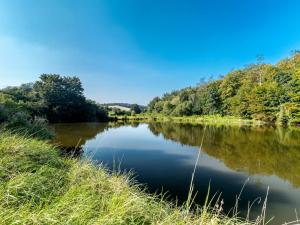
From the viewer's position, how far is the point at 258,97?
109 ft

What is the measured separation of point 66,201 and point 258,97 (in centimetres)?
3475

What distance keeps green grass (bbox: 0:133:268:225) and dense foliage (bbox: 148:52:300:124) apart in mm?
28571

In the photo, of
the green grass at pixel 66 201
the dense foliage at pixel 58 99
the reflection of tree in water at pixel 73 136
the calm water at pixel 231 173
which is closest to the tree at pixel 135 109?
the dense foliage at pixel 58 99

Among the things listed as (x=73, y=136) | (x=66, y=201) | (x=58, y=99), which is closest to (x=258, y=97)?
(x=73, y=136)

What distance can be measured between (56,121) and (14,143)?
114 feet

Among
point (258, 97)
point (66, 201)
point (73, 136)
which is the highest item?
point (258, 97)

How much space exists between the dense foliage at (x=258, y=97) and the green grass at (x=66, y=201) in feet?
93.7

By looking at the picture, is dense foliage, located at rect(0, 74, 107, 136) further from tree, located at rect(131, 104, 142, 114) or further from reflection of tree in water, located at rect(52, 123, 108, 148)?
tree, located at rect(131, 104, 142, 114)

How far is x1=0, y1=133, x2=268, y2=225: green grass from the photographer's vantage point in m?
2.09

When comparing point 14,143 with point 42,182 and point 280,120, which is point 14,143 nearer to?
point 42,182

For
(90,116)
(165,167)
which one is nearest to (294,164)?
(165,167)

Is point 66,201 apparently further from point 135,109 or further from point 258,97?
point 135,109

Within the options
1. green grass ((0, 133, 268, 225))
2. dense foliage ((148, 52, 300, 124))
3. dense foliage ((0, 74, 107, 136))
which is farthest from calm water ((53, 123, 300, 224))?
dense foliage ((0, 74, 107, 136))

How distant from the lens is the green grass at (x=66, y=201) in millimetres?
2086
